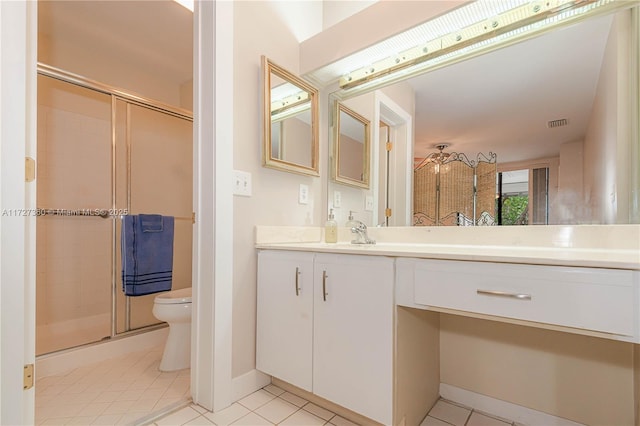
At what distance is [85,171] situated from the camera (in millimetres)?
2475

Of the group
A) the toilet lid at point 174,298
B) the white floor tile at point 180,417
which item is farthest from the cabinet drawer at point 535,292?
the toilet lid at point 174,298

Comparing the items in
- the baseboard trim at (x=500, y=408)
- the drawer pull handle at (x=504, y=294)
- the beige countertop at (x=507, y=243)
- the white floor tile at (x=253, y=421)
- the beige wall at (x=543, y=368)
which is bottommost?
the white floor tile at (x=253, y=421)

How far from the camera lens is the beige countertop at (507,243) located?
0.86m

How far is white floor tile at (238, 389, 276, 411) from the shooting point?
54.3 inches

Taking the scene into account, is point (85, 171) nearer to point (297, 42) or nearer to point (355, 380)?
point (297, 42)

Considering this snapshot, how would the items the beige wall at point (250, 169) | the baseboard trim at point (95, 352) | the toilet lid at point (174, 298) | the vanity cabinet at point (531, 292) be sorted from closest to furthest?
1. the vanity cabinet at point (531, 292)
2. the beige wall at point (250, 169)
3. the baseboard trim at point (95, 352)
4. the toilet lid at point (174, 298)

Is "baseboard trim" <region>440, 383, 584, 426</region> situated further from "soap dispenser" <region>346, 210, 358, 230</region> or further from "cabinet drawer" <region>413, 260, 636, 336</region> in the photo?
"soap dispenser" <region>346, 210, 358, 230</region>

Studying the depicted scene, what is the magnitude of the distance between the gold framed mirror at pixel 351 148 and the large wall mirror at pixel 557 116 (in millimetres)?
429

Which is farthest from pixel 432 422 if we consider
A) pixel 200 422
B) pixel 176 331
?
pixel 176 331

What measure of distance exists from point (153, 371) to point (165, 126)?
2.13m

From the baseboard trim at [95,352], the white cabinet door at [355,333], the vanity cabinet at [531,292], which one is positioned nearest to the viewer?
the vanity cabinet at [531,292]

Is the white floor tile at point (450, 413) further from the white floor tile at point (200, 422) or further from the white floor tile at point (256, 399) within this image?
the white floor tile at point (200, 422)

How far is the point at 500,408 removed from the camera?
1.32 metres

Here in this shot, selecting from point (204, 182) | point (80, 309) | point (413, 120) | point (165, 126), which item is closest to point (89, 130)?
point (165, 126)
